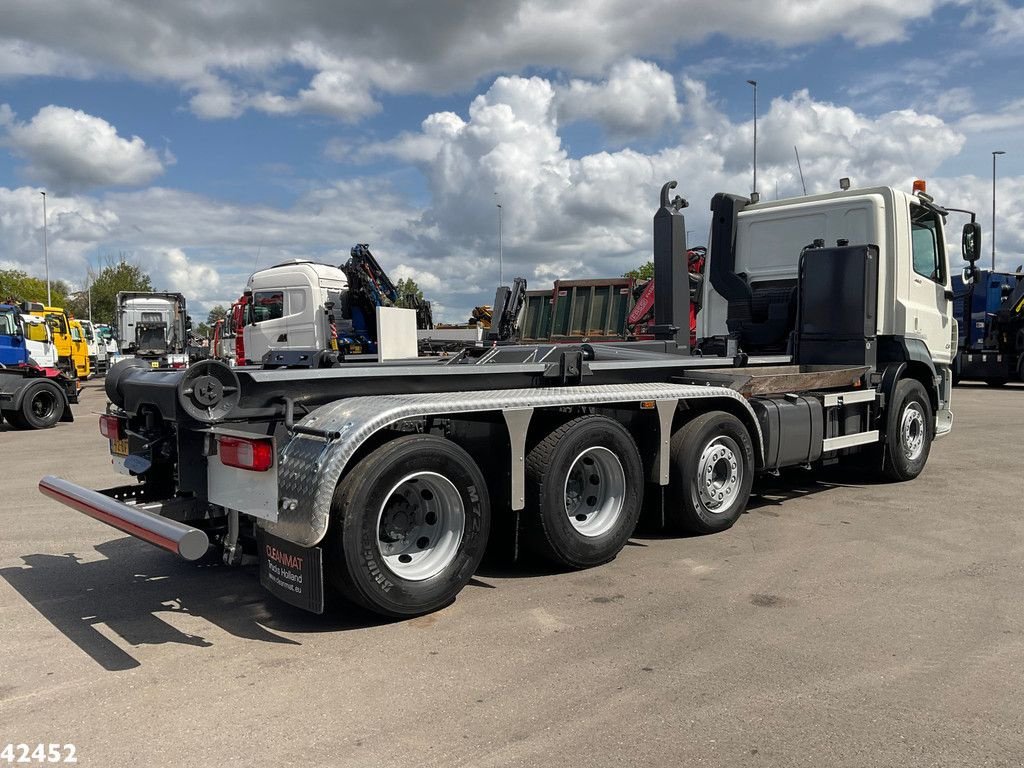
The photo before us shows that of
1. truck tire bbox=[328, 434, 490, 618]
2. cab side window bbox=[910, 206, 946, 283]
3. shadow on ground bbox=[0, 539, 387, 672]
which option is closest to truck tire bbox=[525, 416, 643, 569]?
truck tire bbox=[328, 434, 490, 618]

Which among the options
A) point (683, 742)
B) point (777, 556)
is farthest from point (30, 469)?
point (683, 742)

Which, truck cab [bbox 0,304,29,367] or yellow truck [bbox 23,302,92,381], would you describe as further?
yellow truck [bbox 23,302,92,381]

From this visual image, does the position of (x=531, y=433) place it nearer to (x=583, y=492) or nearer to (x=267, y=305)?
(x=583, y=492)

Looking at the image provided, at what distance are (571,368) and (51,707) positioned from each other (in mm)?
3760

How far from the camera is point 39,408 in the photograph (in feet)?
52.7

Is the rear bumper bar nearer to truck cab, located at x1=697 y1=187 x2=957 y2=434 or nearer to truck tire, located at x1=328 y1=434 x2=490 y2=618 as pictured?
truck tire, located at x1=328 y1=434 x2=490 y2=618

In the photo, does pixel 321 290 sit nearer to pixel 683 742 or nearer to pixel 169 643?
pixel 169 643

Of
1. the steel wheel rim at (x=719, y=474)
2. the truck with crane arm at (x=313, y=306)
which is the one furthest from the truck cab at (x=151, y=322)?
the steel wheel rim at (x=719, y=474)

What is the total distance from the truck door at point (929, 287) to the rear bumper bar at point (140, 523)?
24.7 ft

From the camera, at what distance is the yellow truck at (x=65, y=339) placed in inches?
734

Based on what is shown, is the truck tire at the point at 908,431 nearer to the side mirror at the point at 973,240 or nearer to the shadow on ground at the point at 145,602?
the side mirror at the point at 973,240

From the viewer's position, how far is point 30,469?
10562 millimetres

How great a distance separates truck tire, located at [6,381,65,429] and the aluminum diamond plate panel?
1359 centimetres

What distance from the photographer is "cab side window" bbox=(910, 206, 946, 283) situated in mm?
8812
